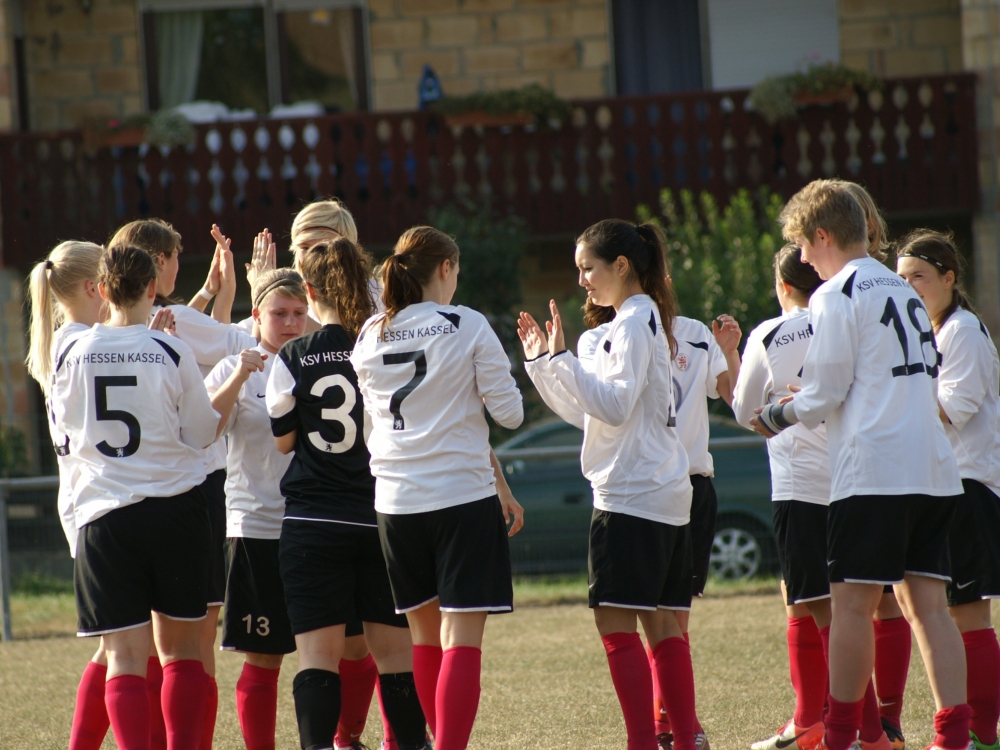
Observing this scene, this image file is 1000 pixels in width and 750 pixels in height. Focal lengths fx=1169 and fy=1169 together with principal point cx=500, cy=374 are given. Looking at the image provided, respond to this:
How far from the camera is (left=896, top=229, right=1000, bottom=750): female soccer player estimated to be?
13.9ft

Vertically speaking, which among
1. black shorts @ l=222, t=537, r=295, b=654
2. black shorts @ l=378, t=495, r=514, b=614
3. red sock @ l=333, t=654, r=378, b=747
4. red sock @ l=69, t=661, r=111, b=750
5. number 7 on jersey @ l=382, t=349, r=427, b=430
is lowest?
red sock @ l=333, t=654, r=378, b=747

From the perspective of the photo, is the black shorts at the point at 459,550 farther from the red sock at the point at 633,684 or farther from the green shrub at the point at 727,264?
the green shrub at the point at 727,264

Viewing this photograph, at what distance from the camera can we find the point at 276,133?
13109 mm

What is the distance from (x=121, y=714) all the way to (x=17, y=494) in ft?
16.6

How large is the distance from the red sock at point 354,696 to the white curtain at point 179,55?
1125 cm

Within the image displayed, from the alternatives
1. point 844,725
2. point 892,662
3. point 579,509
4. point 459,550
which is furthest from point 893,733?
point 579,509

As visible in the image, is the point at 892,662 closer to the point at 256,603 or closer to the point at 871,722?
the point at 871,722

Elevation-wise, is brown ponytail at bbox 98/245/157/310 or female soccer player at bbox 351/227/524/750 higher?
brown ponytail at bbox 98/245/157/310

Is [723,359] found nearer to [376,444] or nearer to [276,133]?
[376,444]

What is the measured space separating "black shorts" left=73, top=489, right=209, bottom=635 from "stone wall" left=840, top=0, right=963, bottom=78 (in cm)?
1198

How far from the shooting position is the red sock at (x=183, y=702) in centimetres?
394

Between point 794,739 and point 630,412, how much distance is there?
Result: 1532 mm

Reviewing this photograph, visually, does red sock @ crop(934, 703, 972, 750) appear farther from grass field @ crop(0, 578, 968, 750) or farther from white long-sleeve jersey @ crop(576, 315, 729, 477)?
white long-sleeve jersey @ crop(576, 315, 729, 477)

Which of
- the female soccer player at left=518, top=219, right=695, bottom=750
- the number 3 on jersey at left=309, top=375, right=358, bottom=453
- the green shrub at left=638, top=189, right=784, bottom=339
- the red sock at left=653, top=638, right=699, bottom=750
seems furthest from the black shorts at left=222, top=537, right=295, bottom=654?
the green shrub at left=638, top=189, right=784, bottom=339
